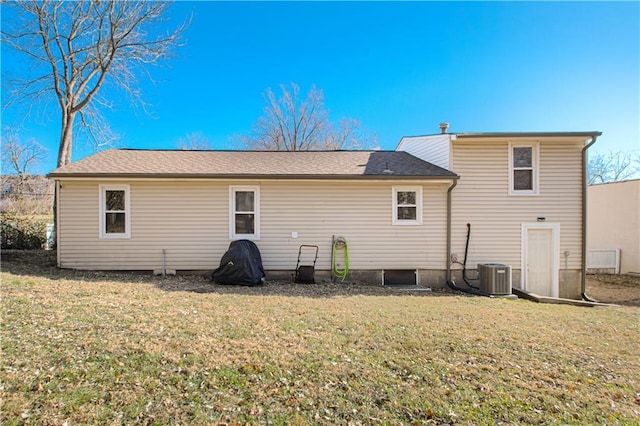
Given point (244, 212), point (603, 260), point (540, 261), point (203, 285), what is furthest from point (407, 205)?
point (603, 260)

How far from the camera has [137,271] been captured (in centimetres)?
849

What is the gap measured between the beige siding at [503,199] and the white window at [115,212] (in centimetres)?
924

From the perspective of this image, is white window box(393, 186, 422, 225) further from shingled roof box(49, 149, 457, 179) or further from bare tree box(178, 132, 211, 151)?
bare tree box(178, 132, 211, 151)

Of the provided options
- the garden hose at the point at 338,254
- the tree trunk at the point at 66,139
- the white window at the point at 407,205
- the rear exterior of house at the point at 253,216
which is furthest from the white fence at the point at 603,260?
the tree trunk at the point at 66,139

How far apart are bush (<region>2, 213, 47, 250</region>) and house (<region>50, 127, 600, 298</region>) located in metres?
5.38

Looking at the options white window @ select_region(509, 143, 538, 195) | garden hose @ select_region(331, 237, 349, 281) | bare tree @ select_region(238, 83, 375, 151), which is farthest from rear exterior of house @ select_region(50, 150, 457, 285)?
bare tree @ select_region(238, 83, 375, 151)

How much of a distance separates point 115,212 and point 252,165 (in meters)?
4.00

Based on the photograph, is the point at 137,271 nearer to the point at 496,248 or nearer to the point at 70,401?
the point at 70,401

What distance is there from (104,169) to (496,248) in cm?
1122

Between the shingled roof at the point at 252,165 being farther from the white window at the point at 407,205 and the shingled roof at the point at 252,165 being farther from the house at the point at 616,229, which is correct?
the house at the point at 616,229

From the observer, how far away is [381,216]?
8719 millimetres

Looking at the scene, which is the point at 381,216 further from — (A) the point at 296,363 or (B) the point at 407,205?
(A) the point at 296,363

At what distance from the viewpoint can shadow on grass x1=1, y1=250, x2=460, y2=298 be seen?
7043mm

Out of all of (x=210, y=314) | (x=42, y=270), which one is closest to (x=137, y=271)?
(x=42, y=270)
